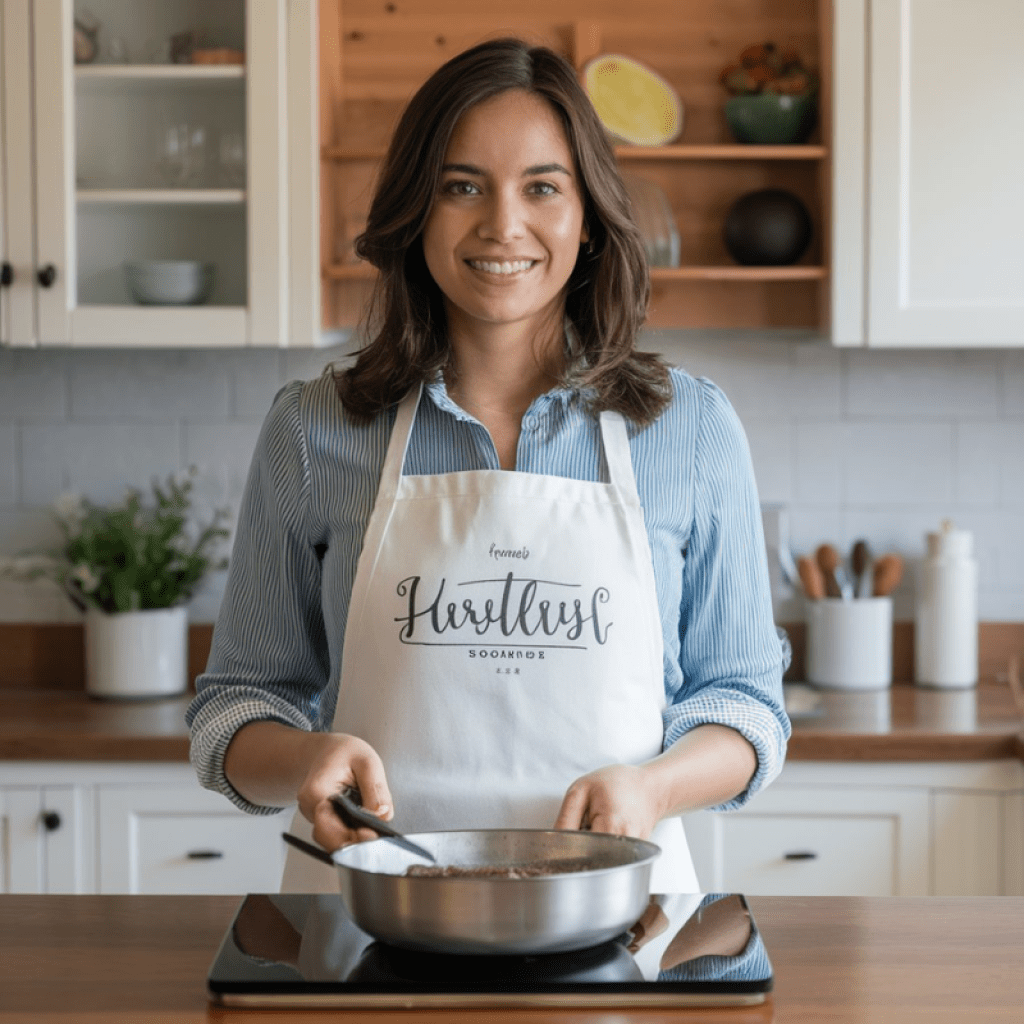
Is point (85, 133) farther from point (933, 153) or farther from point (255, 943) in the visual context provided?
point (255, 943)

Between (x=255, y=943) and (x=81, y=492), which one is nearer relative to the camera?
(x=255, y=943)

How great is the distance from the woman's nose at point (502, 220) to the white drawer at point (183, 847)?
130 centimetres

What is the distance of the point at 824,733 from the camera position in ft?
7.73

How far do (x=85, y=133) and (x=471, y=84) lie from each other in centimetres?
138

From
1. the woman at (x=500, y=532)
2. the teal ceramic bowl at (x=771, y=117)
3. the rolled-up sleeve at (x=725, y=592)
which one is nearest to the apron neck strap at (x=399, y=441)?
the woman at (x=500, y=532)

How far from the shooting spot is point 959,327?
8.36 feet

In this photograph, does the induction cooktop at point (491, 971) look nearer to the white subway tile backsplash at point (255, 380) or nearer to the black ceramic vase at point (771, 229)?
the black ceramic vase at point (771, 229)

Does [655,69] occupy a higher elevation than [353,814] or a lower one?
higher

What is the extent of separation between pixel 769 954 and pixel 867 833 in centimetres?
137

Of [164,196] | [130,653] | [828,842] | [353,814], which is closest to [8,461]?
[130,653]

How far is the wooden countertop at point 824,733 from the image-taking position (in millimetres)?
2355

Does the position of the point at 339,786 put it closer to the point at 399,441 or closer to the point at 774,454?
the point at 399,441

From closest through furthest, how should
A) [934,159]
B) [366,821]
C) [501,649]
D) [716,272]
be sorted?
[366,821], [501,649], [934,159], [716,272]

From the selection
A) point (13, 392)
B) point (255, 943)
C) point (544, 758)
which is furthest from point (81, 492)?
point (255, 943)
